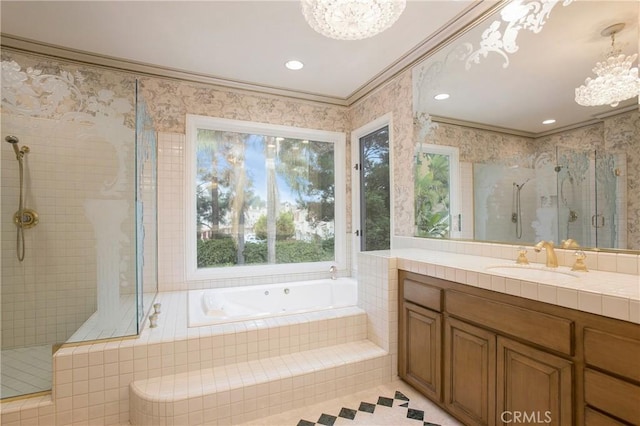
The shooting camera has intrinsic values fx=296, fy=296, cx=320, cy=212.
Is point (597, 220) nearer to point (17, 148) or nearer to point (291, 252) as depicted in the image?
point (291, 252)

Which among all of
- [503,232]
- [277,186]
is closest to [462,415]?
[503,232]

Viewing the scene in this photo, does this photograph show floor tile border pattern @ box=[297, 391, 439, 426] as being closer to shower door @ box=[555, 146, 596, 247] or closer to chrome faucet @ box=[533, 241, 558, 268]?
chrome faucet @ box=[533, 241, 558, 268]

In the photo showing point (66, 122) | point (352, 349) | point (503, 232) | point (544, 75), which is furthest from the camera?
point (66, 122)

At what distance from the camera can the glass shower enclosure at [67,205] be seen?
6.75 feet

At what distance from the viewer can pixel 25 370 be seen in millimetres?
1960

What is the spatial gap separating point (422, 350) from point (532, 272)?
2.72 ft

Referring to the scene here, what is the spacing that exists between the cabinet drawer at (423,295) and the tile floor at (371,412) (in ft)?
2.02

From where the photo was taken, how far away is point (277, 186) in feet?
11.5

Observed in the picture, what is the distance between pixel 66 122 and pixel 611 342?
361cm

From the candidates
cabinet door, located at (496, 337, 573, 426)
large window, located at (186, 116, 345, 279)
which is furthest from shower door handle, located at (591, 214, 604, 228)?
large window, located at (186, 116, 345, 279)

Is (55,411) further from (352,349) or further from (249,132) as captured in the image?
(249,132)

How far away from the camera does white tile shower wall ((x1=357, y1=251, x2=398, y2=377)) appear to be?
214 centimetres

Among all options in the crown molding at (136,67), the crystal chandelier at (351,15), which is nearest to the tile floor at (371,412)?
the crystal chandelier at (351,15)

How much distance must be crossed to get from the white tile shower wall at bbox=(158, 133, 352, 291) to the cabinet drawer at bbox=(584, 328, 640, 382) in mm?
2995
